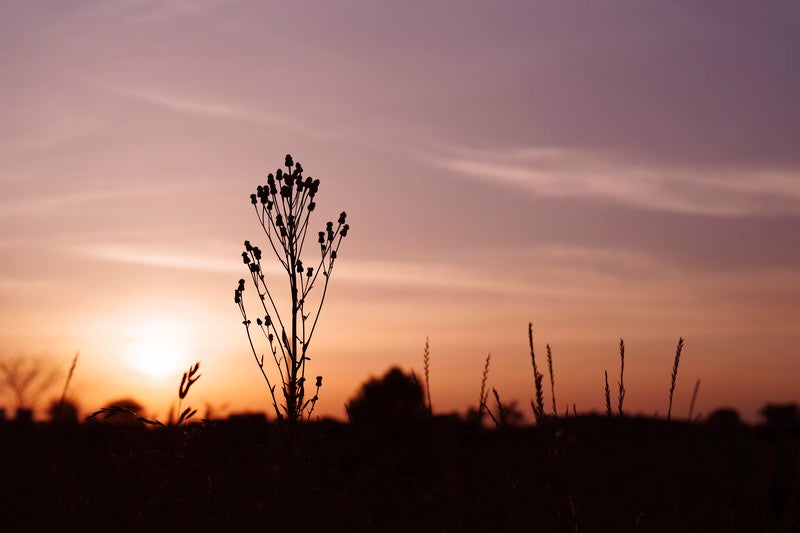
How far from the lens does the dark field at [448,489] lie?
353cm

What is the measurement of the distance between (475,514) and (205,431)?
2.18 m

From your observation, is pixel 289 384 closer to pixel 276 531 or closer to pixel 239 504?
pixel 239 504

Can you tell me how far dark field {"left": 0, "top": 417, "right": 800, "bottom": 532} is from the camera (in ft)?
11.6

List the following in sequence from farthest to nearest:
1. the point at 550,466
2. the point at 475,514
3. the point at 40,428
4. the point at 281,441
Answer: the point at 40,428 → the point at 281,441 → the point at 475,514 → the point at 550,466

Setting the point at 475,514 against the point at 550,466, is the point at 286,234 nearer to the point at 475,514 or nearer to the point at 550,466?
the point at 475,514

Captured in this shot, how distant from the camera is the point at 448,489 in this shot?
12.4 ft

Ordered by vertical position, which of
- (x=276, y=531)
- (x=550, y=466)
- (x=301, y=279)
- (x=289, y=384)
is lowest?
(x=276, y=531)

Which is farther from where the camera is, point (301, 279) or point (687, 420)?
point (301, 279)

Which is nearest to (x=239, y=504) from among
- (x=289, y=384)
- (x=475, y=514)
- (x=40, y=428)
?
(x=475, y=514)

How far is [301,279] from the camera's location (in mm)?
7496

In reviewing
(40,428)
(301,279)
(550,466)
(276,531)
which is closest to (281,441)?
(301,279)

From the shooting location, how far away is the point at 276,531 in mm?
4254

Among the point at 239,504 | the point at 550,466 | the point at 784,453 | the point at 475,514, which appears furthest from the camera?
the point at 784,453

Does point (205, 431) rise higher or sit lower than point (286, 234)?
lower
